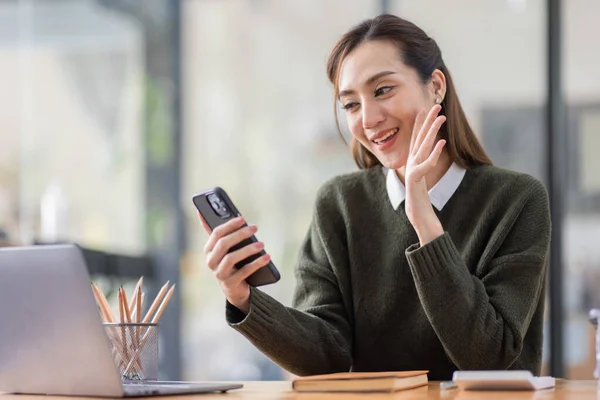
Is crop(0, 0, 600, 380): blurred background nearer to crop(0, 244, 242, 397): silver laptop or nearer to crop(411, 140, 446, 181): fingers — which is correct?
crop(411, 140, 446, 181): fingers

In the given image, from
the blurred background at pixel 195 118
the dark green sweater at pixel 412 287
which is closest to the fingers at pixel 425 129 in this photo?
the dark green sweater at pixel 412 287

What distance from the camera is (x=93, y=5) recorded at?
538cm

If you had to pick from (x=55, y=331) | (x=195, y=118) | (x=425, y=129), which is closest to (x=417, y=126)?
(x=425, y=129)

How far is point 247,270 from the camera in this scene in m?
1.67

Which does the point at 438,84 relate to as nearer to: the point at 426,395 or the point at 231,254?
the point at 231,254

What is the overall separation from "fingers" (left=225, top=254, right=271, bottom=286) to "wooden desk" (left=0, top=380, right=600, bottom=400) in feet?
0.63

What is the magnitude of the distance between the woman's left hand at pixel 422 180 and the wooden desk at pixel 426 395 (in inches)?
12.0

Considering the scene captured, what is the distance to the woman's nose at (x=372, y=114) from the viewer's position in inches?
79.7

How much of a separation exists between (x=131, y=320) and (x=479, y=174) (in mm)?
871

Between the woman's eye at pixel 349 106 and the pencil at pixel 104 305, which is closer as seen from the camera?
the pencil at pixel 104 305

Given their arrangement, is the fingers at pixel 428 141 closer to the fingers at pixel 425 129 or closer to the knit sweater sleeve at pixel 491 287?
the fingers at pixel 425 129

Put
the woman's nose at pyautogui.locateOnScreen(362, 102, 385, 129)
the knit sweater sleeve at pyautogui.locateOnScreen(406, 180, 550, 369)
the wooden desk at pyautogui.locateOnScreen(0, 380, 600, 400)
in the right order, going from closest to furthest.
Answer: the wooden desk at pyautogui.locateOnScreen(0, 380, 600, 400)
the knit sweater sleeve at pyautogui.locateOnScreen(406, 180, 550, 369)
the woman's nose at pyautogui.locateOnScreen(362, 102, 385, 129)

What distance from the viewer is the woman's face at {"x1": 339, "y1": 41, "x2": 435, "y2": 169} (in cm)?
204

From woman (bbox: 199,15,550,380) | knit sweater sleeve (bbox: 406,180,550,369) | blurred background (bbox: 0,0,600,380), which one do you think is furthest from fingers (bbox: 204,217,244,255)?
blurred background (bbox: 0,0,600,380)
